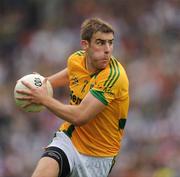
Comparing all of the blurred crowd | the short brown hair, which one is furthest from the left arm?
the blurred crowd

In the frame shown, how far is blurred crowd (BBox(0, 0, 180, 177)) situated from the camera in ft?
54.9

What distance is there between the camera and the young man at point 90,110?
10656mm

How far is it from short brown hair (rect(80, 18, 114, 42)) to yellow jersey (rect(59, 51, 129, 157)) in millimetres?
351

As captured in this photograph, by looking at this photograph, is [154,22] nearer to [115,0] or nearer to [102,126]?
[115,0]

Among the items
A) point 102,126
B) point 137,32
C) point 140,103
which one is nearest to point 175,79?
point 140,103

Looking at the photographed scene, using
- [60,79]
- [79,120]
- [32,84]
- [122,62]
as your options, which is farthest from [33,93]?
[122,62]

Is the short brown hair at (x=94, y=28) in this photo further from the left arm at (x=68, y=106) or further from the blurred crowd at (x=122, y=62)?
the blurred crowd at (x=122, y=62)

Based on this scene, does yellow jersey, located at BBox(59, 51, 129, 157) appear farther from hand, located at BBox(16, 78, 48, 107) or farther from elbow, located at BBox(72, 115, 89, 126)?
hand, located at BBox(16, 78, 48, 107)

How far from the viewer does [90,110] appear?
1066cm

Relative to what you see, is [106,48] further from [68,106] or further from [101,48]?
[68,106]

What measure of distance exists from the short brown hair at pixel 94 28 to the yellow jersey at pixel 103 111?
0.35 meters

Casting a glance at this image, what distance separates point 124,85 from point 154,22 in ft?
27.9

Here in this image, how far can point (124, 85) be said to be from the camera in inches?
428

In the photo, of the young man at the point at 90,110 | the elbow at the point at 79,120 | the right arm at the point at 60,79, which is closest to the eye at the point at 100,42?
the young man at the point at 90,110
